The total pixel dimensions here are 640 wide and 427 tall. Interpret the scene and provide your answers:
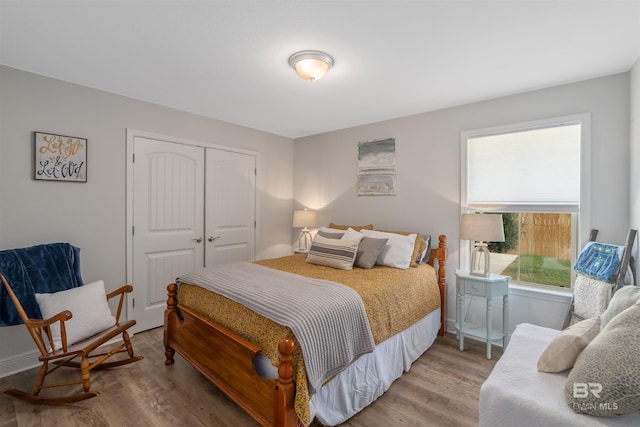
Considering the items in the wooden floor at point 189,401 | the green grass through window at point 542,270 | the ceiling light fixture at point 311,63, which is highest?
the ceiling light fixture at point 311,63

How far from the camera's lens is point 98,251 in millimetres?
2906

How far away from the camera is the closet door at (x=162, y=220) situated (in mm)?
3188

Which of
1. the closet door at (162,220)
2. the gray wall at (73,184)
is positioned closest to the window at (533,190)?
the closet door at (162,220)

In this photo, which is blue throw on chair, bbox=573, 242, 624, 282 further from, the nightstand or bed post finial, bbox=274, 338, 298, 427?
bed post finial, bbox=274, 338, 298, 427

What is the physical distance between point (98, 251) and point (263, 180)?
2197 millimetres

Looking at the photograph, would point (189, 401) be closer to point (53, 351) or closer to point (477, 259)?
point (53, 351)

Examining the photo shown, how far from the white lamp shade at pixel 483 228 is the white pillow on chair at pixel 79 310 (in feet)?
10.5

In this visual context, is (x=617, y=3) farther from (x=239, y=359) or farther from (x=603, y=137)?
(x=239, y=359)

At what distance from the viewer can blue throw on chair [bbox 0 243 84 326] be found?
2170 millimetres

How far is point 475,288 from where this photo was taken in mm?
2783

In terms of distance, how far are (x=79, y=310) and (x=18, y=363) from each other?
87 centimetres

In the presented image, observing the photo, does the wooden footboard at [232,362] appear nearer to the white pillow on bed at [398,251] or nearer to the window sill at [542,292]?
the white pillow on bed at [398,251]

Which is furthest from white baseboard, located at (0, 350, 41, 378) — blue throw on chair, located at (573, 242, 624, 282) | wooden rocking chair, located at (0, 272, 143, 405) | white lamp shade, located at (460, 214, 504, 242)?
blue throw on chair, located at (573, 242, 624, 282)

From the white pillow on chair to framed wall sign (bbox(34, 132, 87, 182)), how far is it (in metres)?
1.05
